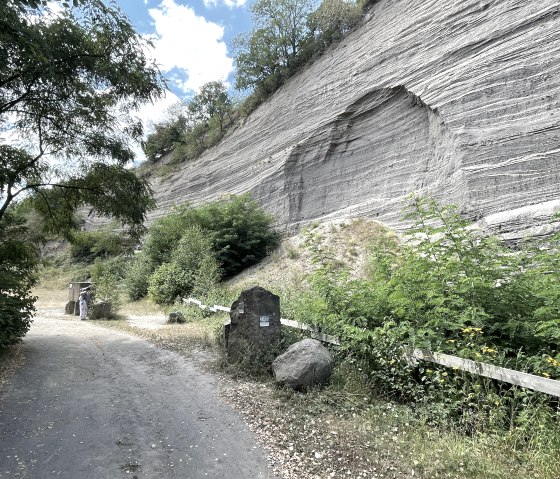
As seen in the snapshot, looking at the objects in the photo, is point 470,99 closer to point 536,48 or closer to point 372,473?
point 536,48

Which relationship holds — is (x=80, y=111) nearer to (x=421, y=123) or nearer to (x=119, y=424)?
(x=119, y=424)

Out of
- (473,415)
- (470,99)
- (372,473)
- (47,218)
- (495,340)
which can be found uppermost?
(470,99)

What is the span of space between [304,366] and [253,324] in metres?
1.55

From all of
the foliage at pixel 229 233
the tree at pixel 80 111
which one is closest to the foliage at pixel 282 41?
the foliage at pixel 229 233

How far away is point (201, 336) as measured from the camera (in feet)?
34.9

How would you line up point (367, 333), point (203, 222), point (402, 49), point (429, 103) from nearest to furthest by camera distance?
point (367, 333)
point (429, 103)
point (402, 49)
point (203, 222)

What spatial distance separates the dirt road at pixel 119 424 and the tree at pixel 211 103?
3453 cm

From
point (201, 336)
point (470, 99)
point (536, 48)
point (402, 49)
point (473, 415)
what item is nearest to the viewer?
point (473, 415)

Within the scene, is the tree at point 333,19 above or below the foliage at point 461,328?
above

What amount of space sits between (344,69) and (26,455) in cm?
2490

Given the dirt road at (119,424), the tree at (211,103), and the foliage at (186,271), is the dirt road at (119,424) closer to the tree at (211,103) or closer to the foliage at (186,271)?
the foliage at (186,271)

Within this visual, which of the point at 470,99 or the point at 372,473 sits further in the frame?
the point at 470,99

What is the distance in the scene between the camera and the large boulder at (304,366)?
5910 mm

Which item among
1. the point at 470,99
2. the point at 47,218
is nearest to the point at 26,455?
the point at 47,218
